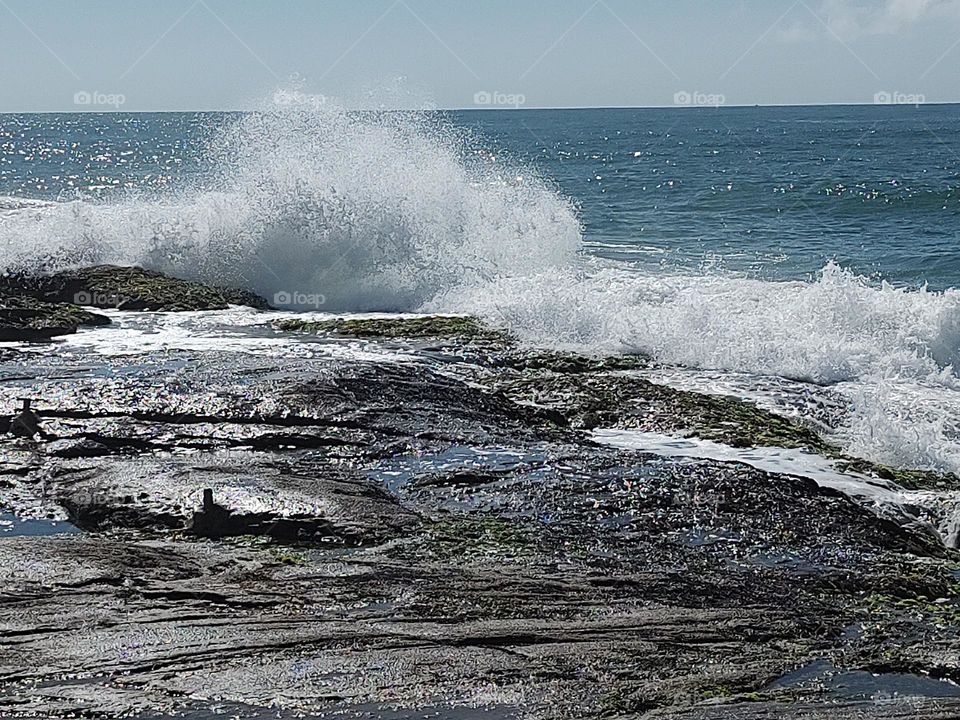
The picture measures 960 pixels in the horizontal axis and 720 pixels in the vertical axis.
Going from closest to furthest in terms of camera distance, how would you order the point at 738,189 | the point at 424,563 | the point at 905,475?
the point at 424,563 → the point at 905,475 → the point at 738,189

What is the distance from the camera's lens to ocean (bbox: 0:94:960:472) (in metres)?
11.3

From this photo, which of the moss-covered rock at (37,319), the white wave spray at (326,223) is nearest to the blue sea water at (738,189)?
the white wave spray at (326,223)

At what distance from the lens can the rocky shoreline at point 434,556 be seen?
14.6 ft

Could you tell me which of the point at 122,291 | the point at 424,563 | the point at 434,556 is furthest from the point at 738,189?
the point at 424,563

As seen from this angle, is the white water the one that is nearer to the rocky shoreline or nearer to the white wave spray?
the rocky shoreline

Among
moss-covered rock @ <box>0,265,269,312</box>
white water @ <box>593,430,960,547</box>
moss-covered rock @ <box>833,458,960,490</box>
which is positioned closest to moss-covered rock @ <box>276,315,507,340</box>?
moss-covered rock @ <box>0,265,269,312</box>

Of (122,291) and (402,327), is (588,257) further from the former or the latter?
(122,291)

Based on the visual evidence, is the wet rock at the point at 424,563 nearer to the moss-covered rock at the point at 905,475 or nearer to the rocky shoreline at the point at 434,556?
the rocky shoreline at the point at 434,556

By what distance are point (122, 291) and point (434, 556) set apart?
9402mm

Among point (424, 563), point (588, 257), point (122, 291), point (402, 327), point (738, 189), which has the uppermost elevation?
point (738, 189)

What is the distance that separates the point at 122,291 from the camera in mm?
14477

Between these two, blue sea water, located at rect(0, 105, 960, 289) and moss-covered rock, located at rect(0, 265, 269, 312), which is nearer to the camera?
moss-covered rock, located at rect(0, 265, 269, 312)

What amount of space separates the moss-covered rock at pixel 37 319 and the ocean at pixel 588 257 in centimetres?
249

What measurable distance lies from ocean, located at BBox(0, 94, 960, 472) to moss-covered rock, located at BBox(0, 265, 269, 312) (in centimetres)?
52
